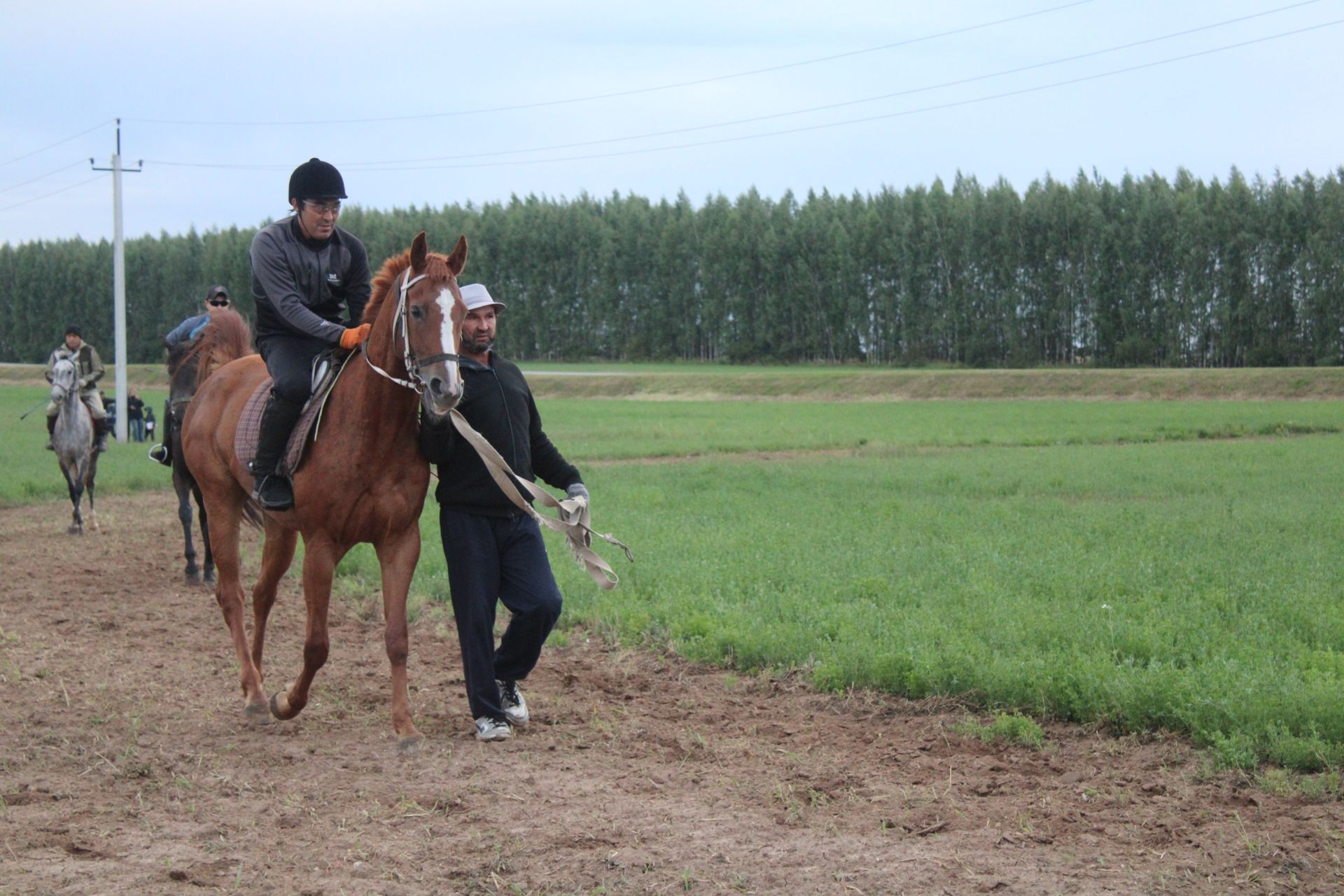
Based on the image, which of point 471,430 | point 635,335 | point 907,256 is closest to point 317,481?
point 471,430

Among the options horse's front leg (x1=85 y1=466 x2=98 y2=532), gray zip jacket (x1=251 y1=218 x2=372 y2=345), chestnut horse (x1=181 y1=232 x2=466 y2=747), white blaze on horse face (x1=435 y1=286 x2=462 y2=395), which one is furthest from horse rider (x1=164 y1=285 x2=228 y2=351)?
white blaze on horse face (x1=435 y1=286 x2=462 y2=395)

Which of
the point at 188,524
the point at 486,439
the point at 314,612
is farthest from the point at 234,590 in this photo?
the point at 188,524

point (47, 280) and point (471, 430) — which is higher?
point (47, 280)

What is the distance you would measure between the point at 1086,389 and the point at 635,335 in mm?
31536

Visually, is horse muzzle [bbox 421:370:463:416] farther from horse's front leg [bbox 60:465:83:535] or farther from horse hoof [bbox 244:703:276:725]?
horse's front leg [bbox 60:465:83:535]

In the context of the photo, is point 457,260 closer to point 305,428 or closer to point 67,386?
point 305,428

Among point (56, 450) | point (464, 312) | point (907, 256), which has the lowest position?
point (56, 450)

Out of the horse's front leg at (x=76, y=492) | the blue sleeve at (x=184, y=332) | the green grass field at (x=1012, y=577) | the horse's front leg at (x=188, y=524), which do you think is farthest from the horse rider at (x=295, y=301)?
the horse's front leg at (x=76, y=492)

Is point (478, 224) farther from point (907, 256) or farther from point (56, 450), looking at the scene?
point (56, 450)

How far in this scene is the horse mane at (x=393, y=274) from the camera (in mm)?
6066

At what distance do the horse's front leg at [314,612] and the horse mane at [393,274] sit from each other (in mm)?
1313

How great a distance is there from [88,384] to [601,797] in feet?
40.1

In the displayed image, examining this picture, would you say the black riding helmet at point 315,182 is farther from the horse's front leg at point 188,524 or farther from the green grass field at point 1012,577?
the horse's front leg at point 188,524

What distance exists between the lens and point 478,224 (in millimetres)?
71688
